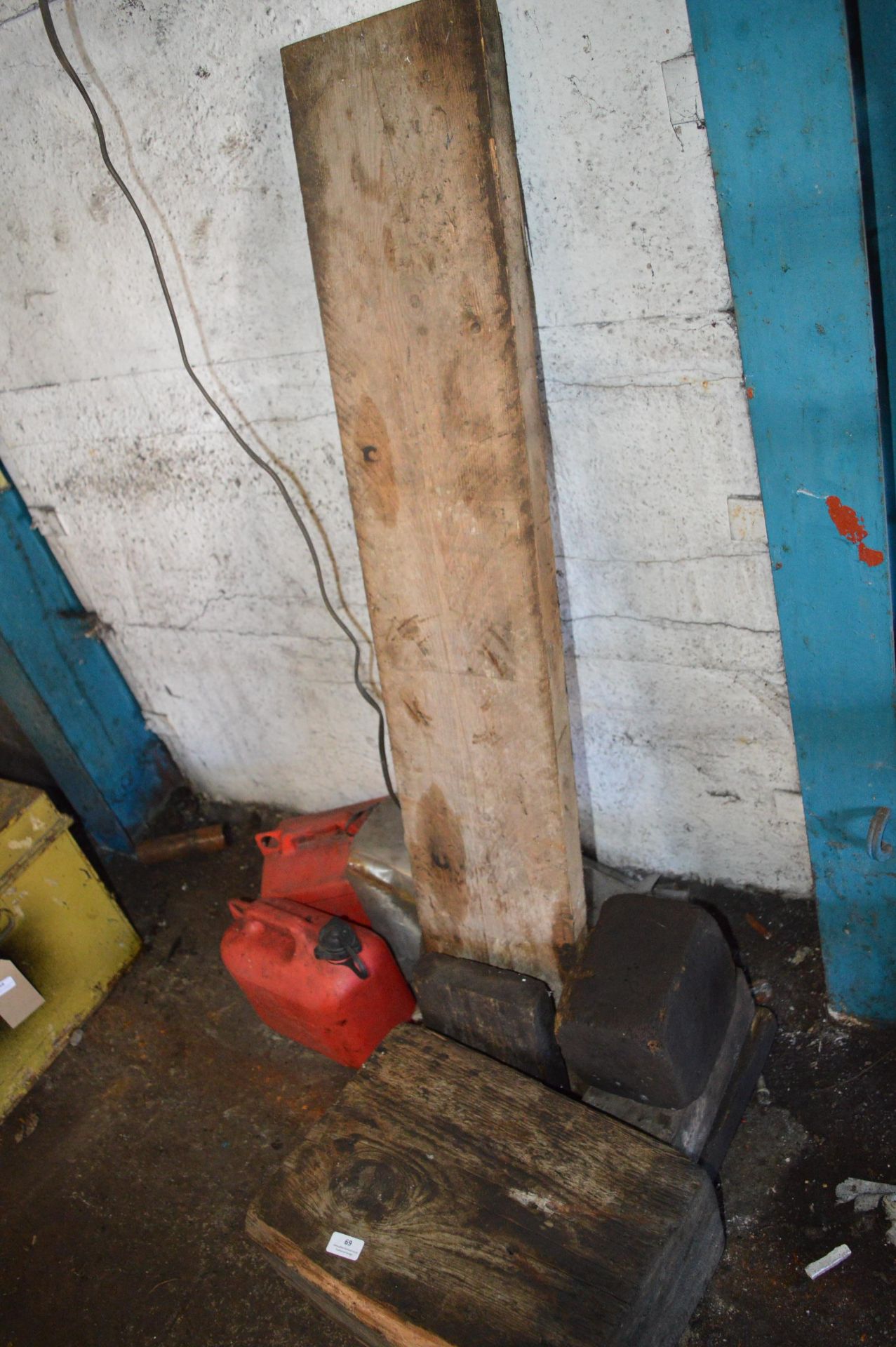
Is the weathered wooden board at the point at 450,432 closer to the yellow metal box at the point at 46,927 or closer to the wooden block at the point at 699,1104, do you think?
the wooden block at the point at 699,1104

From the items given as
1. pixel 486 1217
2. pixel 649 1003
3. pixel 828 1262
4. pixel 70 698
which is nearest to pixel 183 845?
pixel 70 698

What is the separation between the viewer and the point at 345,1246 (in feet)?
5.61

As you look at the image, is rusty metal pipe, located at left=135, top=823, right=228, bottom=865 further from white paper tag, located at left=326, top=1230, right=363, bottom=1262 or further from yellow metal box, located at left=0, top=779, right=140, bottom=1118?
white paper tag, located at left=326, top=1230, right=363, bottom=1262

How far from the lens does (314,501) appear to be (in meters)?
2.42

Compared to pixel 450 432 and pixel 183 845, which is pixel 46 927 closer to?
pixel 183 845

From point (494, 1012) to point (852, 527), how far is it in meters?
1.19

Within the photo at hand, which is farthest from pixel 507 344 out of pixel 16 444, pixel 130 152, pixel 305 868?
pixel 16 444

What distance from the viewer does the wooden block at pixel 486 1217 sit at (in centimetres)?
157

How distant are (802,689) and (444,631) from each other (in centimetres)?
72

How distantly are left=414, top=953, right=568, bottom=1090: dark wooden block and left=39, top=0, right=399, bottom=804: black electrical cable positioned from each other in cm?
70

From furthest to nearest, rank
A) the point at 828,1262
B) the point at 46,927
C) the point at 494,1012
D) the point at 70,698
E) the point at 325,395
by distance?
the point at 70,698
the point at 46,927
the point at 325,395
the point at 494,1012
the point at 828,1262

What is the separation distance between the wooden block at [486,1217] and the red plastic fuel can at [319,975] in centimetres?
34

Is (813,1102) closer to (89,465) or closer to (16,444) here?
(89,465)

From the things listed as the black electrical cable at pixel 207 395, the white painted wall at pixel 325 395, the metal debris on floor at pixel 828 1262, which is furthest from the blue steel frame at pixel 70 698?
the metal debris on floor at pixel 828 1262
